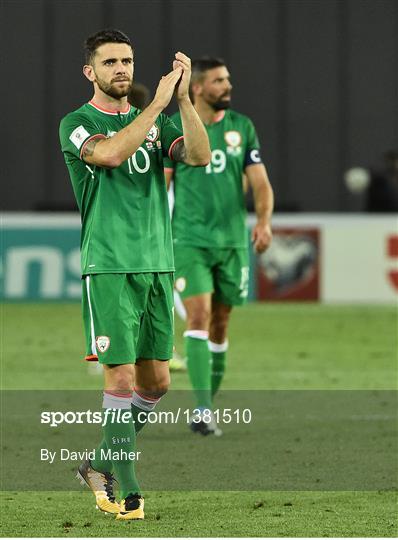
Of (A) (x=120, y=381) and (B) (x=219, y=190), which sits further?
(B) (x=219, y=190)

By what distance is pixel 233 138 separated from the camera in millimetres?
8789

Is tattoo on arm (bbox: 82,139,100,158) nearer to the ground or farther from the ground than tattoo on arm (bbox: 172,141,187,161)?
farther from the ground

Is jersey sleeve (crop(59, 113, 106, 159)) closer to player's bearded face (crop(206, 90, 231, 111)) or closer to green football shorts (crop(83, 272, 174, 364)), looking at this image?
green football shorts (crop(83, 272, 174, 364))

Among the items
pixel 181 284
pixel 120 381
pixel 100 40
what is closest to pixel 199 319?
pixel 181 284

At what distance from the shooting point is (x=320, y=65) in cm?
2008

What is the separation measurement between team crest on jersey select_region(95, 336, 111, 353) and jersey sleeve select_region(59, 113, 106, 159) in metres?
0.73

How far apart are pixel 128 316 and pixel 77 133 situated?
76 cm

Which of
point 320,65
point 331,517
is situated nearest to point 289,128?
point 320,65

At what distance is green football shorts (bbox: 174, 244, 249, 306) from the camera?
28.4ft

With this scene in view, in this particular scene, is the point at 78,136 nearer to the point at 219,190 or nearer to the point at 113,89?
the point at 113,89

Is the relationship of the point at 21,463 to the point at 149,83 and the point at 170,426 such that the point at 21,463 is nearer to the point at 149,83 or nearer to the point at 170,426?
the point at 170,426

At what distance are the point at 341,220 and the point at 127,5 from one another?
4.54 m

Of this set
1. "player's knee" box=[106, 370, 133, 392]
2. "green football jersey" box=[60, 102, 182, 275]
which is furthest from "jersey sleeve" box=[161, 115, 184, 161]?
"player's knee" box=[106, 370, 133, 392]

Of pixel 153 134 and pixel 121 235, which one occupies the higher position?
pixel 153 134
